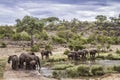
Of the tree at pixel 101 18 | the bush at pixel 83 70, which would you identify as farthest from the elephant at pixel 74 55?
the tree at pixel 101 18

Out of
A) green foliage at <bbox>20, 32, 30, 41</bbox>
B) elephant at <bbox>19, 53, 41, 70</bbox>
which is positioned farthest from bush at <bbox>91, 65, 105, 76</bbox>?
green foliage at <bbox>20, 32, 30, 41</bbox>

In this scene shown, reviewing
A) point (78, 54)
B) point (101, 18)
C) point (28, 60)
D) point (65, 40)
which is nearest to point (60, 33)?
point (65, 40)

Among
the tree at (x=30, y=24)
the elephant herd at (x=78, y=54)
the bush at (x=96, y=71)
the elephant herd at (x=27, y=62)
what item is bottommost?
the elephant herd at (x=78, y=54)

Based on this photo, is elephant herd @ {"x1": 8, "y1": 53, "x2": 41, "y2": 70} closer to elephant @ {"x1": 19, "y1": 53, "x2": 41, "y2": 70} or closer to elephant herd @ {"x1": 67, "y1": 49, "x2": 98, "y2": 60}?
elephant @ {"x1": 19, "y1": 53, "x2": 41, "y2": 70}

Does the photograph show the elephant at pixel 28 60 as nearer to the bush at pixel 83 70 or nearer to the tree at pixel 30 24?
the bush at pixel 83 70

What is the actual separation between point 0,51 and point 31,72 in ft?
108

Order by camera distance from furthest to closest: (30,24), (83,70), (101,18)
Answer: (101,18), (30,24), (83,70)

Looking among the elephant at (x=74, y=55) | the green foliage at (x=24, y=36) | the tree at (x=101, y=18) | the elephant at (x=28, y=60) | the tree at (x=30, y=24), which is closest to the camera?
the elephant at (x=28, y=60)

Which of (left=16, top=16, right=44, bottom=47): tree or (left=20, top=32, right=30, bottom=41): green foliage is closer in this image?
(left=16, top=16, right=44, bottom=47): tree

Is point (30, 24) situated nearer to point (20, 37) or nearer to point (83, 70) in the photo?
point (20, 37)

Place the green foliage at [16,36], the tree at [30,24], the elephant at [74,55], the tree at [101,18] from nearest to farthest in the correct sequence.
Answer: the elephant at [74,55], the tree at [30,24], the green foliage at [16,36], the tree at [101,18]

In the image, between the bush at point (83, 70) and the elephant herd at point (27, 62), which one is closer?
the bush at point (83, 70)

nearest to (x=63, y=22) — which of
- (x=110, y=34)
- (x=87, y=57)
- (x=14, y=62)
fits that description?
(x=110, y=34)

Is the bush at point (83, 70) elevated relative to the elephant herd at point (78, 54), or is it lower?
elevated
